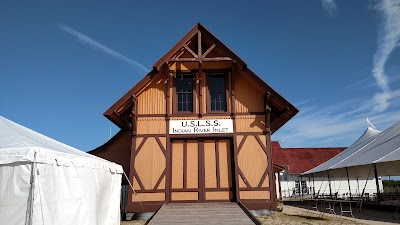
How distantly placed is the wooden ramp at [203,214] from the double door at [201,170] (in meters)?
0.47

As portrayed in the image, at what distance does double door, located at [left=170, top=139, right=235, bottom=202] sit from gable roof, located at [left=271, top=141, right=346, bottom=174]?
21324 mm

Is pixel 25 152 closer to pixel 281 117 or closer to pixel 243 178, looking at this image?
pixel 243 178

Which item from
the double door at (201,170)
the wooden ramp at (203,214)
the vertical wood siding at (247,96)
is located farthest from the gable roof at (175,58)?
the wooden ramp at (203,214)

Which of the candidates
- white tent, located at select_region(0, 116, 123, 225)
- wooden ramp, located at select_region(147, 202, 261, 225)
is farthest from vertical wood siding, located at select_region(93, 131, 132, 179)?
white tent, located at select_region(0, 116, 123, 225)

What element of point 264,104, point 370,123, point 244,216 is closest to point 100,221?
point 244,216

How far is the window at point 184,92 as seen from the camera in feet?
42.8

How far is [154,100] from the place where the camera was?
508 inches

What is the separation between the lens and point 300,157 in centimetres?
3469

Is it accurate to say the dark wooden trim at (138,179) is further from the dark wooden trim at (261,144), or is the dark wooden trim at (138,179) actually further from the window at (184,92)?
the dark wooden trim at (261,144)

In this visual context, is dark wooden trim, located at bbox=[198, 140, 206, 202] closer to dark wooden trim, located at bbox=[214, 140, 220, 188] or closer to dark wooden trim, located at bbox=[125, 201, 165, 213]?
dark wooden trim, located at bbox=[214, 140, 220, 188]

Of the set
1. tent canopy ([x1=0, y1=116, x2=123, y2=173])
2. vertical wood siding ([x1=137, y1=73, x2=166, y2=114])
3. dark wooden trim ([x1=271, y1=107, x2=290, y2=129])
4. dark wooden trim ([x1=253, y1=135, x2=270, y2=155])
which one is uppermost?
vertical wood siding ([x1=137, y1=73, x2=166, y2=114])

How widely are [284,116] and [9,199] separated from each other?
397 inches

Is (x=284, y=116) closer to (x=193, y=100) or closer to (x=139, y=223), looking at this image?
(x=193, y=100)

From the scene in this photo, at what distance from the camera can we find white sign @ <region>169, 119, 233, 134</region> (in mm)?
12516
